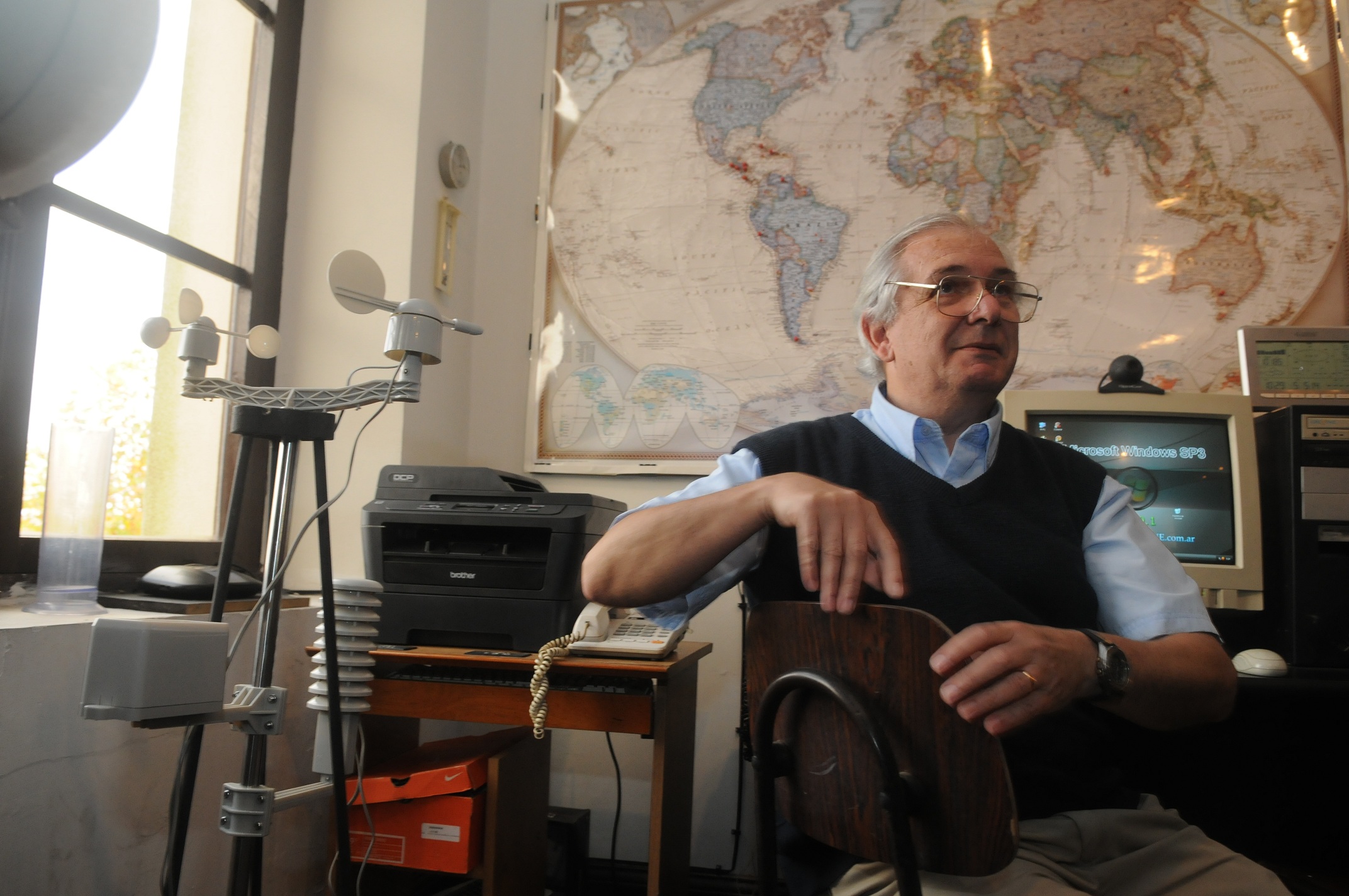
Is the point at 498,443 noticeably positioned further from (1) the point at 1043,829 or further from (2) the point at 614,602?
(1) the point at 1043,829

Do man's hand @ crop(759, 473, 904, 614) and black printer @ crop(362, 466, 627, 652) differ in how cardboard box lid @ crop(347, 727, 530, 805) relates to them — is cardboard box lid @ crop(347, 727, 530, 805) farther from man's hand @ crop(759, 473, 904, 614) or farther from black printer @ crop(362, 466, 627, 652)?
man's hand @ crop(759, 473, 904, 614)

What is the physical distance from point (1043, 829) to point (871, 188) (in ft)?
6.00

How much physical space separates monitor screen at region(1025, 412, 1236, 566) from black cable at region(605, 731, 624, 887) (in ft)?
4.56

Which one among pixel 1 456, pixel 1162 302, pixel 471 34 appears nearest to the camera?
pixel 1 456

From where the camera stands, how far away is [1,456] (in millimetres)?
1479

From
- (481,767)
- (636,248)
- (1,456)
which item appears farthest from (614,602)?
(636,248)

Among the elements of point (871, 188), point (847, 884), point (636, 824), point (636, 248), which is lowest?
point (636, 824)

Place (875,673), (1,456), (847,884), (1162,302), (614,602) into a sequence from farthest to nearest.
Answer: (1162,302), (1,456), (614,602), (847,884), (875,673)

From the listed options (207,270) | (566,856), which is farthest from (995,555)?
(207,270)

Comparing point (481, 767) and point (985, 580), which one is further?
point (481, 767)

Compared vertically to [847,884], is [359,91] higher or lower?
higher

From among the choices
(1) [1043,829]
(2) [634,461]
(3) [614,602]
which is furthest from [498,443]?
(1) [1043,829]

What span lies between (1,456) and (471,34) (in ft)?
5.82

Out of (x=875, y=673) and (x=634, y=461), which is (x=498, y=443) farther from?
(x=875, y=673)
